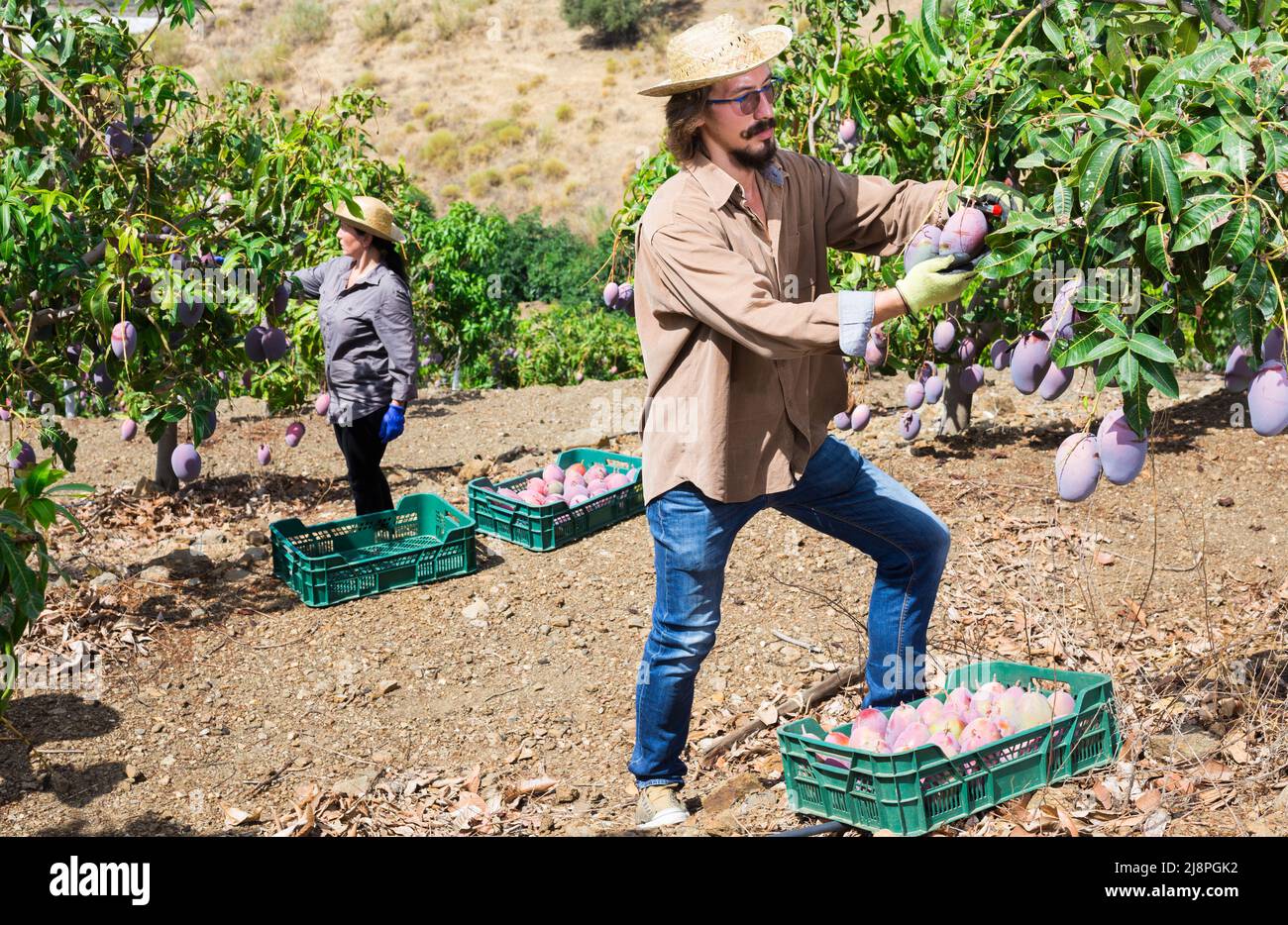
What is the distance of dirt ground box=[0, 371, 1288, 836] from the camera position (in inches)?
109

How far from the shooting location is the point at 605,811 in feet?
9.32

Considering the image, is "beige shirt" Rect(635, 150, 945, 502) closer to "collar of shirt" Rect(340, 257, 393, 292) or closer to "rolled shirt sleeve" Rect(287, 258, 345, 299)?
"collar of shirt" Rect(340, 257, 393, 292)

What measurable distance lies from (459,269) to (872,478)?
21.3 ft

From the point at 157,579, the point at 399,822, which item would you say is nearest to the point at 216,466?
the point at 157,579

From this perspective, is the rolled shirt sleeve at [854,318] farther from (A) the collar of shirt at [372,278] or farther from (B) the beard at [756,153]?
(A) the collar of shirt at [372,278]

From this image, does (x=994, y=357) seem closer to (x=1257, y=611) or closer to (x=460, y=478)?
(x=1257, y=611)

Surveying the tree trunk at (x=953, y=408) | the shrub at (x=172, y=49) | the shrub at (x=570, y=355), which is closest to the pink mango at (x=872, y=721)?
the tree trunk at (x=953, y=408)

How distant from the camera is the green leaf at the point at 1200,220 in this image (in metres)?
1.90

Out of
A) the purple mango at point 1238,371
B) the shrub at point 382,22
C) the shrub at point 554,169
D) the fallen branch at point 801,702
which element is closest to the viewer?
the purple mango at point 1238,371

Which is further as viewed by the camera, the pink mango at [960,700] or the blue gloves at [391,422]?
the blue gloves at [391,422]

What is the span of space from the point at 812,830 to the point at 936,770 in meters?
0.29

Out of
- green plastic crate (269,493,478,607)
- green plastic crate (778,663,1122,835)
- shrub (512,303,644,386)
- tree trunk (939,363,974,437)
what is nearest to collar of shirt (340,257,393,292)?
green plastic crate (269,493,478,607)

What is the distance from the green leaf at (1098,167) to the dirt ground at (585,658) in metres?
1.20

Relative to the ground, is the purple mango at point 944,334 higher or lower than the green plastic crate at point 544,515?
higher
